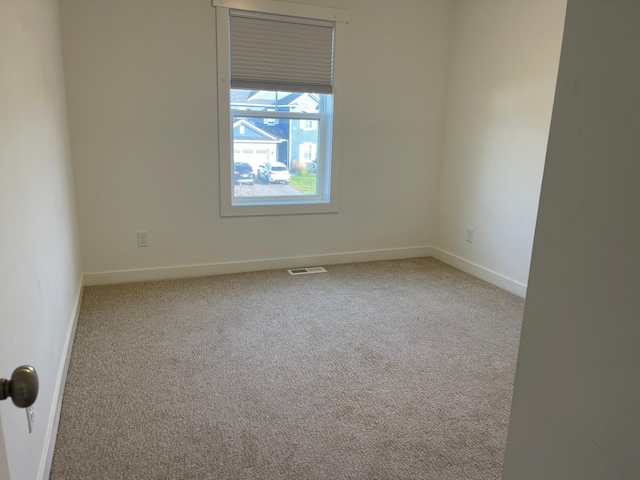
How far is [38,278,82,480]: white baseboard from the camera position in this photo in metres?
1.54

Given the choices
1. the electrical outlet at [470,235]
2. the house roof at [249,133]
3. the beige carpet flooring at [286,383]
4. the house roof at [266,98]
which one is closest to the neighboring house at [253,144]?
the house roof at [249,133]

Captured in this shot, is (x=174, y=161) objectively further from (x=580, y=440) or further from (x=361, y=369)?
(x=580, y=440)

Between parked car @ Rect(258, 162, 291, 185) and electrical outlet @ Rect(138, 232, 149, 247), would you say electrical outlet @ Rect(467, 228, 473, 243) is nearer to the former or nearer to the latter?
parked car @ Rect(258, 162, 291, 185)

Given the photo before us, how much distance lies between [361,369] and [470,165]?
241 centimetres

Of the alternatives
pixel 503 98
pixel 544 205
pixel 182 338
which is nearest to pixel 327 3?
pixel 503 98

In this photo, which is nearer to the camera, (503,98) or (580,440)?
(580,440)

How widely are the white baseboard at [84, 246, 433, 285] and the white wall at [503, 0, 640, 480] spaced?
3204 millimetres

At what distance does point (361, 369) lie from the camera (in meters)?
2.33

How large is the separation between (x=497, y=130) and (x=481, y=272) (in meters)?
1.23

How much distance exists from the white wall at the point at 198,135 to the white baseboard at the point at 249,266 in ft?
0.16

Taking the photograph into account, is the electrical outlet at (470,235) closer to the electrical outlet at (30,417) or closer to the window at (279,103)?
the window at (279,103)

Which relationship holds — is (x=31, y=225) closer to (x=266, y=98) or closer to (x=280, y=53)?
(x=266, y=98)

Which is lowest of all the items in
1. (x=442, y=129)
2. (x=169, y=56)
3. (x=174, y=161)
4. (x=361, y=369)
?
(x=361, y=369)

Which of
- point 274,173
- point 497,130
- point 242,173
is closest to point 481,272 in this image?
point 497,130
